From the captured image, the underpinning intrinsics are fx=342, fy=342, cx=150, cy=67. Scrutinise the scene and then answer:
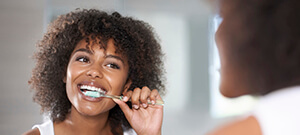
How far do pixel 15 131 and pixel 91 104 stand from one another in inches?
33.6

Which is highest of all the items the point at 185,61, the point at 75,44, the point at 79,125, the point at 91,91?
the point at 75,44

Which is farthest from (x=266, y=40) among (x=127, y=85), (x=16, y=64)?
(x=16, y=64)

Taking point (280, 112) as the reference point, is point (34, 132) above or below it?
below

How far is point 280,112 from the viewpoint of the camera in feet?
0.84

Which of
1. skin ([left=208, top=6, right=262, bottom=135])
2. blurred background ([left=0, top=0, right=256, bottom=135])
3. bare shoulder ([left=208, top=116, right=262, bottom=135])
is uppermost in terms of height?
skin ([left=208, top=6, right=262, bottom=135])

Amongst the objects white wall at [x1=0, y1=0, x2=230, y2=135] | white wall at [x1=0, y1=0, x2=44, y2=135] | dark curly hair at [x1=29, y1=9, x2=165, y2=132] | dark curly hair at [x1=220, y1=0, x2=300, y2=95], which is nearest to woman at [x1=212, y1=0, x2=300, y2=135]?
dark curly hair at [x1=220, y1=0, x2=300, y2=95]

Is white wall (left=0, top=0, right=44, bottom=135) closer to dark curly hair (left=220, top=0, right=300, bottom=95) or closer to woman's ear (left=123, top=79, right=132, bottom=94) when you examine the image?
woman's ear (left=123, top=79, right=132, bottom=94)

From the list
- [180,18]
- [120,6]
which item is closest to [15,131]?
[120,6]

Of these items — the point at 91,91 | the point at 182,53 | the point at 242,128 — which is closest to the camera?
the point at 242,128

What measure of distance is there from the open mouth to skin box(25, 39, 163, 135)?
0.04 feet

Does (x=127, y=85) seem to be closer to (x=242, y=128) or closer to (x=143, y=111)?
(x=143, y=111)

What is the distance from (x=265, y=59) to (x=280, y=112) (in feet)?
0.14

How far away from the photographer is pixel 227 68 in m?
0.26

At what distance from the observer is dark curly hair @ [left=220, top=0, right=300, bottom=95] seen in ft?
0.82
